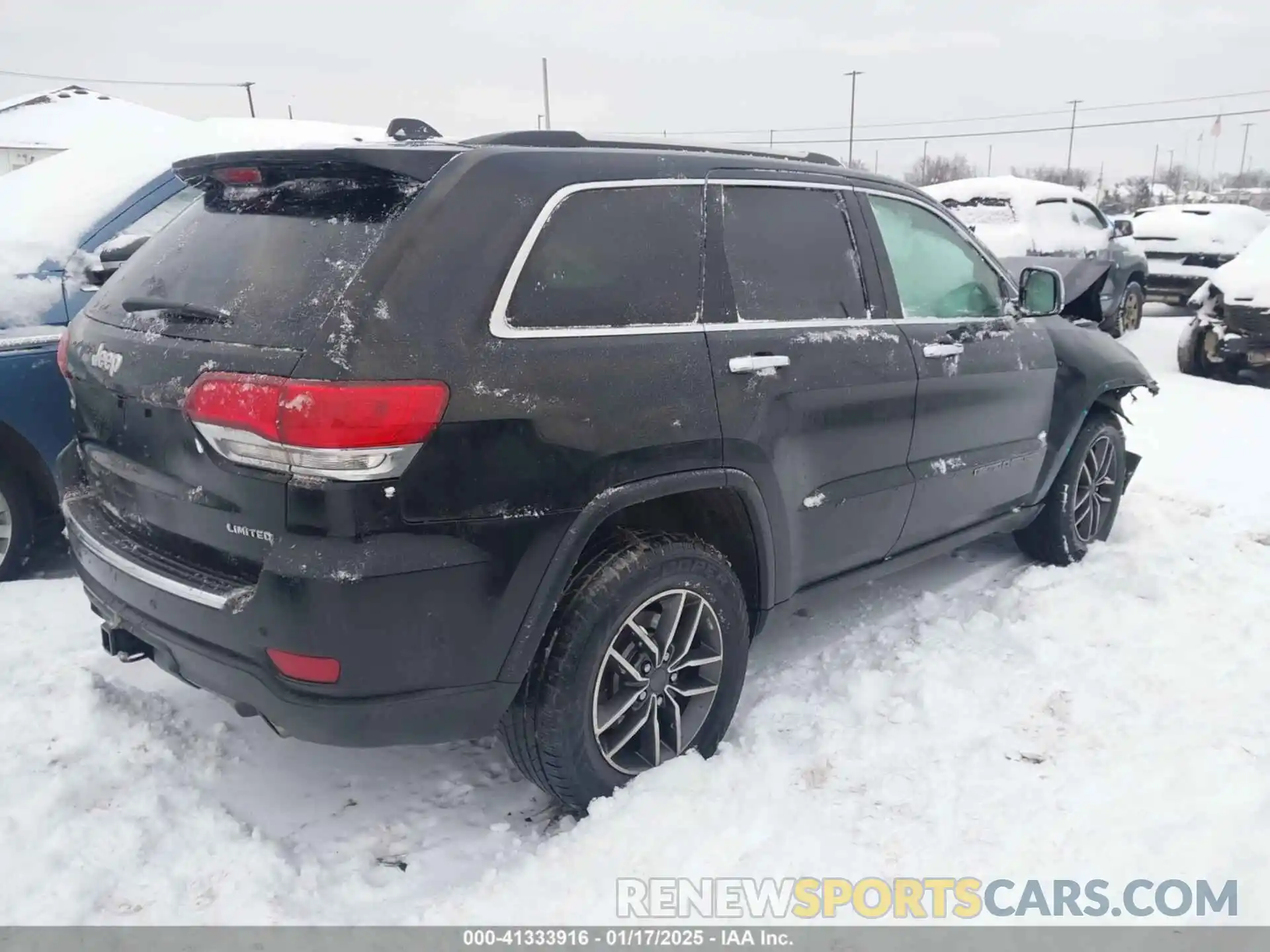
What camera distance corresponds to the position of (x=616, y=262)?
272cm

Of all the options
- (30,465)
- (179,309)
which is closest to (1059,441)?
(179,309)

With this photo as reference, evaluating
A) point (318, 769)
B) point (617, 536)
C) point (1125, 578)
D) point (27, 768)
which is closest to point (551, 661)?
point (617, 536)

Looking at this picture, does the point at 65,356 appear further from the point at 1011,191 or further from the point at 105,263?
the point at 1011,191

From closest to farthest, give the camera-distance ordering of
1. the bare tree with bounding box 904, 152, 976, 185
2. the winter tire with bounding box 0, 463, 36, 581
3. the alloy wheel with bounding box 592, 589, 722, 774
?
the alloy wheel with bounding box 592, 589, 722, 774 < the winter tire with bounding box 0, 463, 36, 581 < the bare tree with bounding box 904, 152, 976, 185

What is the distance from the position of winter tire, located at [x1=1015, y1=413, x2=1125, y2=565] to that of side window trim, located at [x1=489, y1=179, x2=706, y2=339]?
2.71 meters

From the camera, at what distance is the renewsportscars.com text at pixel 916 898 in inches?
96.9

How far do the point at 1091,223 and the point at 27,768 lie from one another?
40.6ft

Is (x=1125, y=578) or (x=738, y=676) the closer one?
(x=738, y=676)

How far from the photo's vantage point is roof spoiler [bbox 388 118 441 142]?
3.10m

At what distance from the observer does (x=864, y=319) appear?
346 centimetres

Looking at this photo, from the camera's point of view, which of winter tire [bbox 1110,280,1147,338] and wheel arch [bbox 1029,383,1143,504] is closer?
wheel arch [bbox 1029,383,1143,504]

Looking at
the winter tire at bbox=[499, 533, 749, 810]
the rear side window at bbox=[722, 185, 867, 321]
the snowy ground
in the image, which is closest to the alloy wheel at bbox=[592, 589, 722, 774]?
the winter tire at bbox=[499, 533, 749, 810]
